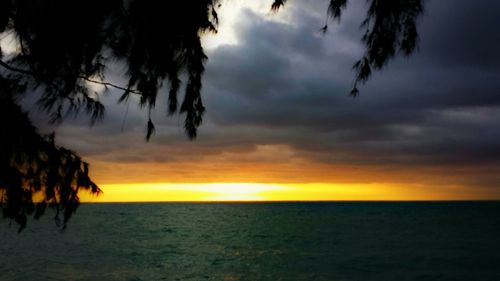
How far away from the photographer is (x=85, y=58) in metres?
3.64

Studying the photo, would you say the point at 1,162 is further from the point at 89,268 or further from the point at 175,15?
the point at 89,268

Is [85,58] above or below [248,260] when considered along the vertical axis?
above

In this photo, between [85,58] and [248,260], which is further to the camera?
[248,260]

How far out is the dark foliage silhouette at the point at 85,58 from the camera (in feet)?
10.6

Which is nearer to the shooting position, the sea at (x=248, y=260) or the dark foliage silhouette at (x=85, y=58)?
the dark foliage silhouette at (x=85, y=58)

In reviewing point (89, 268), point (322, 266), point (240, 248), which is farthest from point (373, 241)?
point (89, 268)

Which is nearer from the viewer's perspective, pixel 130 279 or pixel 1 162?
pixel 1 162

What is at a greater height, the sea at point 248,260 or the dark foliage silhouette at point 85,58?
the dark foliage silhouette at point 85,58

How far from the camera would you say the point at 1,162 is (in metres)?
3.62

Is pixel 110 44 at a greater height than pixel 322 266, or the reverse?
pixel 110 44

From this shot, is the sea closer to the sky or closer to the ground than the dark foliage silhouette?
closer to the ground

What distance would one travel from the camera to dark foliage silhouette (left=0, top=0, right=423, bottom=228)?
3238 mm

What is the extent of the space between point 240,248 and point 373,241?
14390 millimetres

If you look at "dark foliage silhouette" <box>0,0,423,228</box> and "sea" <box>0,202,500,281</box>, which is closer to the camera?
"dark foliage silhouette" <box>0,0,423,228</box>
